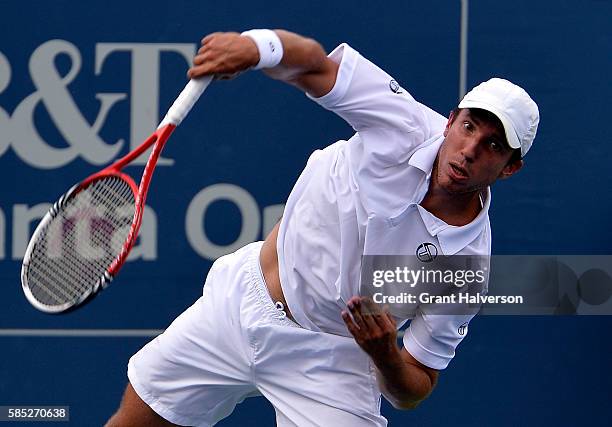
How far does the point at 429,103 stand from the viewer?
184 inches

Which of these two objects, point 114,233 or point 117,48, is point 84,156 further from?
point 114,233

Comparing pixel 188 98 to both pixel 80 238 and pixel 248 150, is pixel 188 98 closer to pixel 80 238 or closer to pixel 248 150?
pixel 80 238

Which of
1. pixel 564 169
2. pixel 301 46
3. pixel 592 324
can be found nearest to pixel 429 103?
pixel 564 169

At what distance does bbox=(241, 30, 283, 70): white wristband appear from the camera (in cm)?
342

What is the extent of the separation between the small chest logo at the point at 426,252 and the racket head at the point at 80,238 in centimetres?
71

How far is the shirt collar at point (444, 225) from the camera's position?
3.66 metres

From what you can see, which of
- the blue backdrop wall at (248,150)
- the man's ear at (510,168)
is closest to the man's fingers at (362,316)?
the man's ear at (510,168)

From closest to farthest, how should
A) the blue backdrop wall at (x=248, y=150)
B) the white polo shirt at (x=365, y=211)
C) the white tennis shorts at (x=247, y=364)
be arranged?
the white polo shirt at (x=365, y=211)
the white tennis shorts at (x=247, y=364)
the blue backdrop wall at (x=248, y=150)

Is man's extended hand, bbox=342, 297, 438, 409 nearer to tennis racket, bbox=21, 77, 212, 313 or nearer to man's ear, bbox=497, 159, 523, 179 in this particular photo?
man's ear, bbox=497, 159, 523, 179

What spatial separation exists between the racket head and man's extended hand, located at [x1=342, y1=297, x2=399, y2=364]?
58cm

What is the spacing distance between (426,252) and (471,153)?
1.08 feet

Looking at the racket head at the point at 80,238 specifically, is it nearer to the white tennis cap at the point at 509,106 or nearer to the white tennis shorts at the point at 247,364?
the white tennis shorts at the point at 247,364

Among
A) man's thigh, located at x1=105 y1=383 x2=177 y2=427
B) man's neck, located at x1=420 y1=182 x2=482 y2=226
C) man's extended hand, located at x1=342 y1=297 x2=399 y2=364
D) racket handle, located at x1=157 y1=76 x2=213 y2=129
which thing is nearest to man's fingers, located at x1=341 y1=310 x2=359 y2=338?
man's extended hand, located at x1=342 y1=297 x2=399 y2=364

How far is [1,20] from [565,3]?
1719 millimetres
